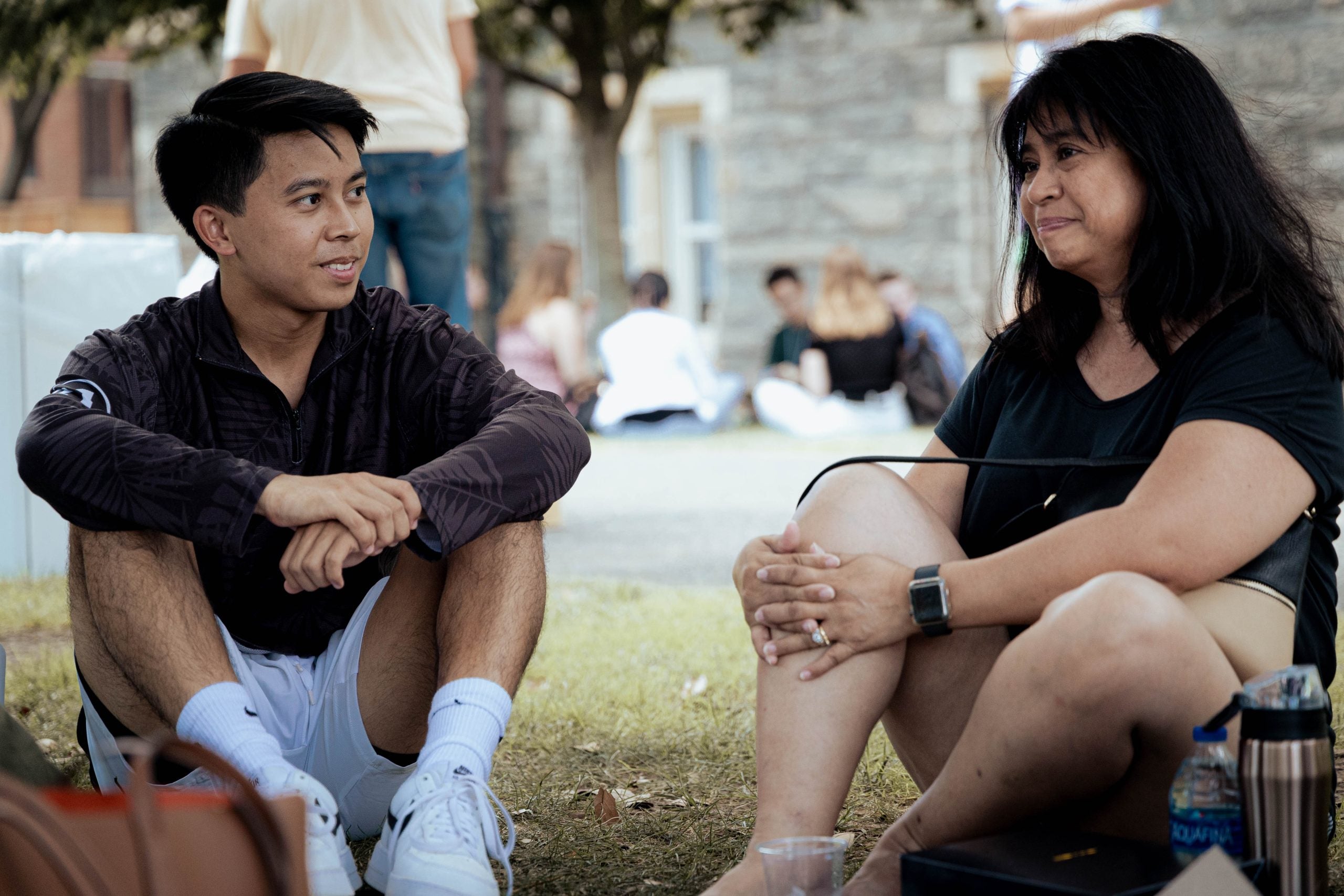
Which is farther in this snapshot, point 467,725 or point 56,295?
point 56,295

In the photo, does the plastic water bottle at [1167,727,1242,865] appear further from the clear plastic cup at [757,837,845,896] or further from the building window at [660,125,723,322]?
the building window at [660,125,723,322]

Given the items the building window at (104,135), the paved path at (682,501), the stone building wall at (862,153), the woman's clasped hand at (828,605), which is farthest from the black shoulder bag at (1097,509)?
the building window at (104,135)

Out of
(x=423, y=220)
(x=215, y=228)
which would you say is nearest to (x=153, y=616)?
(x=215, y=228)

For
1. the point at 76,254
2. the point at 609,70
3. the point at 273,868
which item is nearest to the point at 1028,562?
the point at 273,868

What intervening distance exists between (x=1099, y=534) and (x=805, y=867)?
58 cm

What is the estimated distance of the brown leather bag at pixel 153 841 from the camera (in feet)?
4.29

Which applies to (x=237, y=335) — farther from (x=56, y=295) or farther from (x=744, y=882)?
(x=56, y=295)

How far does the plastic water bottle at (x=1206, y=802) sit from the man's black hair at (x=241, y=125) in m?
1.67

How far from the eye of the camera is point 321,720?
2.33 meters

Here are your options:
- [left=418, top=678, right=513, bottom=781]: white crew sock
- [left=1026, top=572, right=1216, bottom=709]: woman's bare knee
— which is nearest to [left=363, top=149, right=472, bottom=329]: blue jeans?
[left=418, top=678, right=513, bottom=781]: white crew sock

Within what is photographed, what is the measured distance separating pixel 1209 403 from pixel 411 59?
3192mm

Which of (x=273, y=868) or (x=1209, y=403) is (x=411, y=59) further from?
(x=273, y=868)

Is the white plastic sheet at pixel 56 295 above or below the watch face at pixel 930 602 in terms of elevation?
above

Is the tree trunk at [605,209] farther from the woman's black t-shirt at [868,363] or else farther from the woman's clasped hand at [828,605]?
the woman's clasped hand at [828,605]
